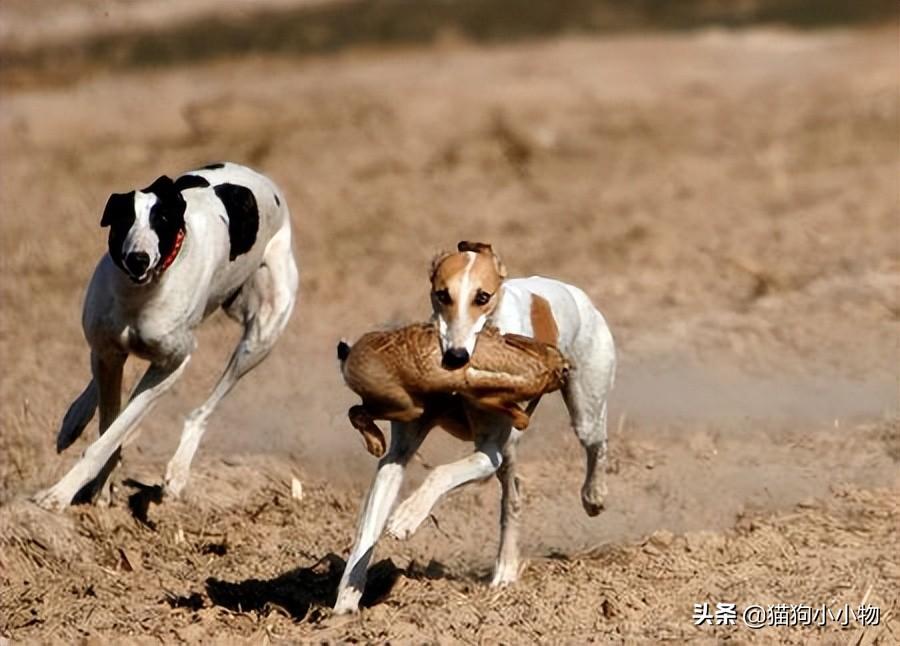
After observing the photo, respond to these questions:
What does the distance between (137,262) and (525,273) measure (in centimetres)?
617

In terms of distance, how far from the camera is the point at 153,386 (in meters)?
8.42

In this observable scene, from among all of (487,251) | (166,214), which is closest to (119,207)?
(166,214)

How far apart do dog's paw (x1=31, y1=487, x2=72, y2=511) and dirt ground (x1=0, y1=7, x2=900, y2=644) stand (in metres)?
0.07

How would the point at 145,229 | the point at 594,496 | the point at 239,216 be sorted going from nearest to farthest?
1. the point at 145,229
2. the point at 594,496
3. the point at 239,216

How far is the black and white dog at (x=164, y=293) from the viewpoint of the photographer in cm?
793

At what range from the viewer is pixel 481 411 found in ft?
23.5

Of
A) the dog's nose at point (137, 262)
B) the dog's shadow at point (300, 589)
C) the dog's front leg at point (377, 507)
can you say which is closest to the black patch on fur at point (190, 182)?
the dog's nose at point (137, 262)

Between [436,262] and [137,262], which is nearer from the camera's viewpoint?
[436,262]

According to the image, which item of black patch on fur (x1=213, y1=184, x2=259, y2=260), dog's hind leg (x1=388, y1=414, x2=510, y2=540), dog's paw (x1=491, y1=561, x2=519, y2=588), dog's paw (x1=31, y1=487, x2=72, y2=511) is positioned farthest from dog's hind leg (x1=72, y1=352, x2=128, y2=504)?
dog's hind leg (x1=388, y1=414, x2=510, y2=540)

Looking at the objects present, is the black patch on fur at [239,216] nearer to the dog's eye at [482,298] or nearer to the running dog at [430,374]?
the running dog at [430,374]

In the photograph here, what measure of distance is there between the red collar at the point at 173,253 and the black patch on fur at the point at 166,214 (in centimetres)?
1

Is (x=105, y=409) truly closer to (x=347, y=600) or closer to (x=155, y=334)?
(x=155, y=334)

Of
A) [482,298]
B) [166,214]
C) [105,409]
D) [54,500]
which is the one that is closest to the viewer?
[482,298]

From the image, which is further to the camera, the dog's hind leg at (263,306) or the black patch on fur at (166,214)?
the dog's hind leg at (263,306)
